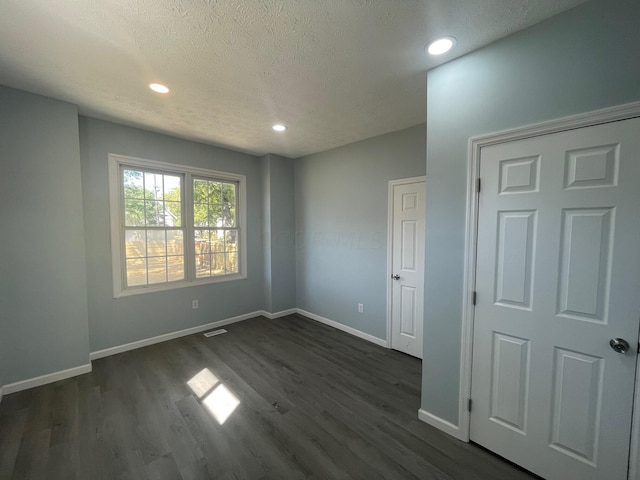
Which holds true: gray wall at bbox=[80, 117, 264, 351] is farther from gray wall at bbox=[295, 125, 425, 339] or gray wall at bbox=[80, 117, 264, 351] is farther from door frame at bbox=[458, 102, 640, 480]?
door frame at bbox=[458, 102, 640, 480]

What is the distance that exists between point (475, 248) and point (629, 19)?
4.34 ft

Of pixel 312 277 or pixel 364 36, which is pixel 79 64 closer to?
pixel 364 36

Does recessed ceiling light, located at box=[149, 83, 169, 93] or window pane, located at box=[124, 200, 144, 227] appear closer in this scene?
recessed ceiling light, located at box=[149, 83, 169, 93]

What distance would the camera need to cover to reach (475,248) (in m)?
1.77

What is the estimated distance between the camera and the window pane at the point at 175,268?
3.58 meters

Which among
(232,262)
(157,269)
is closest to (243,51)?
(157,269)

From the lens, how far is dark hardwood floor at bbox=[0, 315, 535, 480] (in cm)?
163

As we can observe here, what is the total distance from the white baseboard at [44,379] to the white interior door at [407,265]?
3.51 metres

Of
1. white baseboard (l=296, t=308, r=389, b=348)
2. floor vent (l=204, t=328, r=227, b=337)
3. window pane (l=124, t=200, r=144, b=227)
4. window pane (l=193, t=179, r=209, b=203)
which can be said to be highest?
window pane (l=193, t=179, r=209, b=203)

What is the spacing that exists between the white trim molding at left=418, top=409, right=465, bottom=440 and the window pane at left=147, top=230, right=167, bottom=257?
354 cm

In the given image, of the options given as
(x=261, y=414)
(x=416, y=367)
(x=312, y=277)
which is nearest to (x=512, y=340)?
(x=416, y=367)

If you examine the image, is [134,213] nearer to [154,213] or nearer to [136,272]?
[154,213]

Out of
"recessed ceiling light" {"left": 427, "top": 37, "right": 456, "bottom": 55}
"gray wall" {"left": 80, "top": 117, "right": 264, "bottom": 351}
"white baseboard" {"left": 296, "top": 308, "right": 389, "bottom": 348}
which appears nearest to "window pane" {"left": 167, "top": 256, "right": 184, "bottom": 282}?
"gray wall" {"left": 80, "top": 117, "right": 264, "bottom": 351}

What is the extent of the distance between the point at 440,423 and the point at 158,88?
359cm
